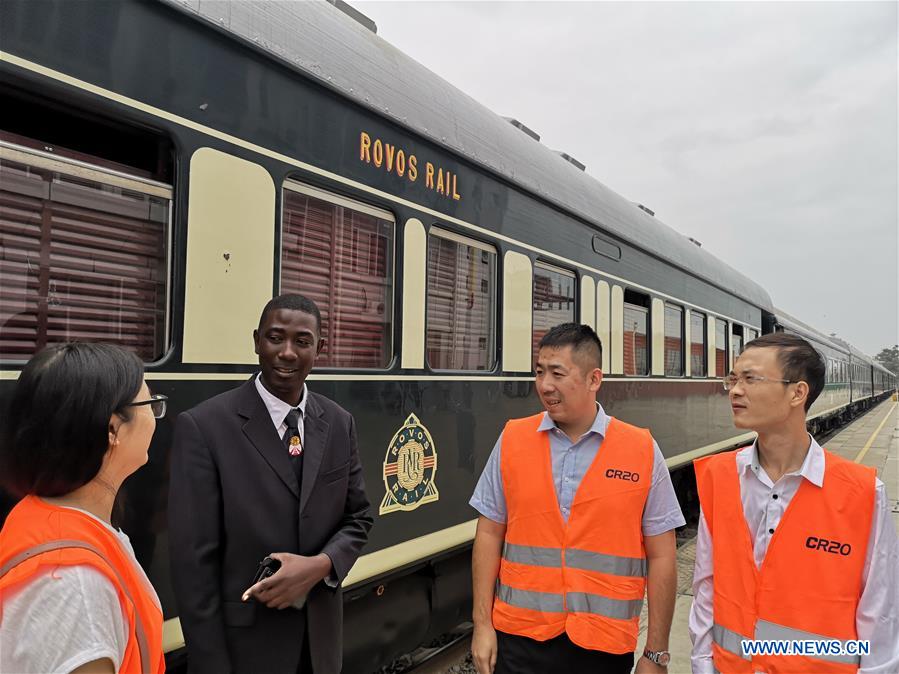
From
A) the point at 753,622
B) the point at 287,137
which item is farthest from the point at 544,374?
the point at 287,137

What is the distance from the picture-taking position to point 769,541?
1868mm

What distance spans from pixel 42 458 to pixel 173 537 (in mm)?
726

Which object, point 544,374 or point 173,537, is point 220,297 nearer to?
point 173,537

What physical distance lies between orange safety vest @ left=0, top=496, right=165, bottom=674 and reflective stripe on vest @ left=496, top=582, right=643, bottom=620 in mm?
1159

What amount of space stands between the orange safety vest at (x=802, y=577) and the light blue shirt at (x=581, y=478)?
10.8 inches

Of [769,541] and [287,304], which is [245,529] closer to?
[287,304]

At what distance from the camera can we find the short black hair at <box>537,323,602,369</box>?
227cm

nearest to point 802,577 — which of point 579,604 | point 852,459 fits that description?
point 579,604

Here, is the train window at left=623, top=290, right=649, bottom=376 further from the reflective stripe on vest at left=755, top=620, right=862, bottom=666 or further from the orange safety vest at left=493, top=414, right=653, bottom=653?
the reflective stripe on vest at left=755, top=620, right=862, bottom=666

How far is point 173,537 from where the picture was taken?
1.90 m

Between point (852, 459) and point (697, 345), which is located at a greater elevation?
point (697, 345)

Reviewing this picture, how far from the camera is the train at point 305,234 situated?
2.08 metres

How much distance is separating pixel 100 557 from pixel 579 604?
1.40 m

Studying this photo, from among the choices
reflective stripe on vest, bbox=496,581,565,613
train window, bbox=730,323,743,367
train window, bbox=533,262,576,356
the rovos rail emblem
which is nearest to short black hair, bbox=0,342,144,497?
reflective stripe on vest, bbox=496,581,565,613
